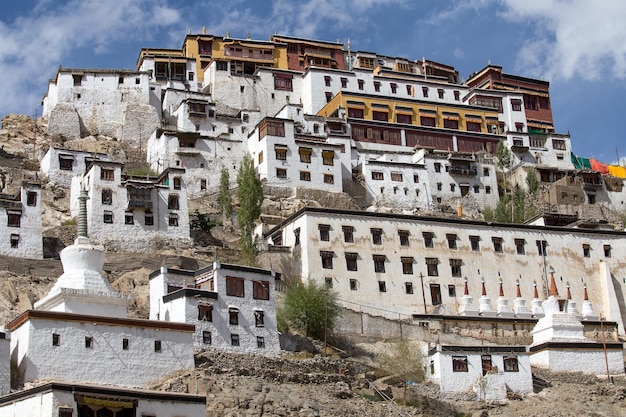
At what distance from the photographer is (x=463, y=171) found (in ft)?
274

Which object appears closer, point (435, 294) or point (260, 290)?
point (260, 290)

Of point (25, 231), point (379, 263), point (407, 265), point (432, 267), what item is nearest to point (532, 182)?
point (432, 267)

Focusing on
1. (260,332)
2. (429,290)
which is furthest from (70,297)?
(429,290)

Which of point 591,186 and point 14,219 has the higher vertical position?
point 591,186

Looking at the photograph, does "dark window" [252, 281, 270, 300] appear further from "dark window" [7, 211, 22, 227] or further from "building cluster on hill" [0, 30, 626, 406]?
"dark window" [7, 211, 22, 227]

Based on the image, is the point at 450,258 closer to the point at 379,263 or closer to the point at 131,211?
the point at 379,263

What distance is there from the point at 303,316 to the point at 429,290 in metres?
12.8

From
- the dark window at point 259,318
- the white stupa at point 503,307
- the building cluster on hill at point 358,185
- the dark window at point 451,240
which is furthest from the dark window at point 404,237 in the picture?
the dark window at point 259,318

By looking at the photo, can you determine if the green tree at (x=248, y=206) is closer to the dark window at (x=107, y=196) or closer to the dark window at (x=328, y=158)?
the dark window at (x=107, y=196)

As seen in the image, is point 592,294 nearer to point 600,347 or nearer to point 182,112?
point 600,347

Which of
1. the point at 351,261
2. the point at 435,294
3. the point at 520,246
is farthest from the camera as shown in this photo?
the point at 520,246

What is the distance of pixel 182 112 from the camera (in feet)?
269

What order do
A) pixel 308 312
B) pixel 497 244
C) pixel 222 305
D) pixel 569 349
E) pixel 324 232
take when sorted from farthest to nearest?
pixel 497 244 < pixel 324 232 < pixel 569 349 < pixel 308 312 < pixel 222 305

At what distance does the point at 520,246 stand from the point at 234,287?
25.9 metres
